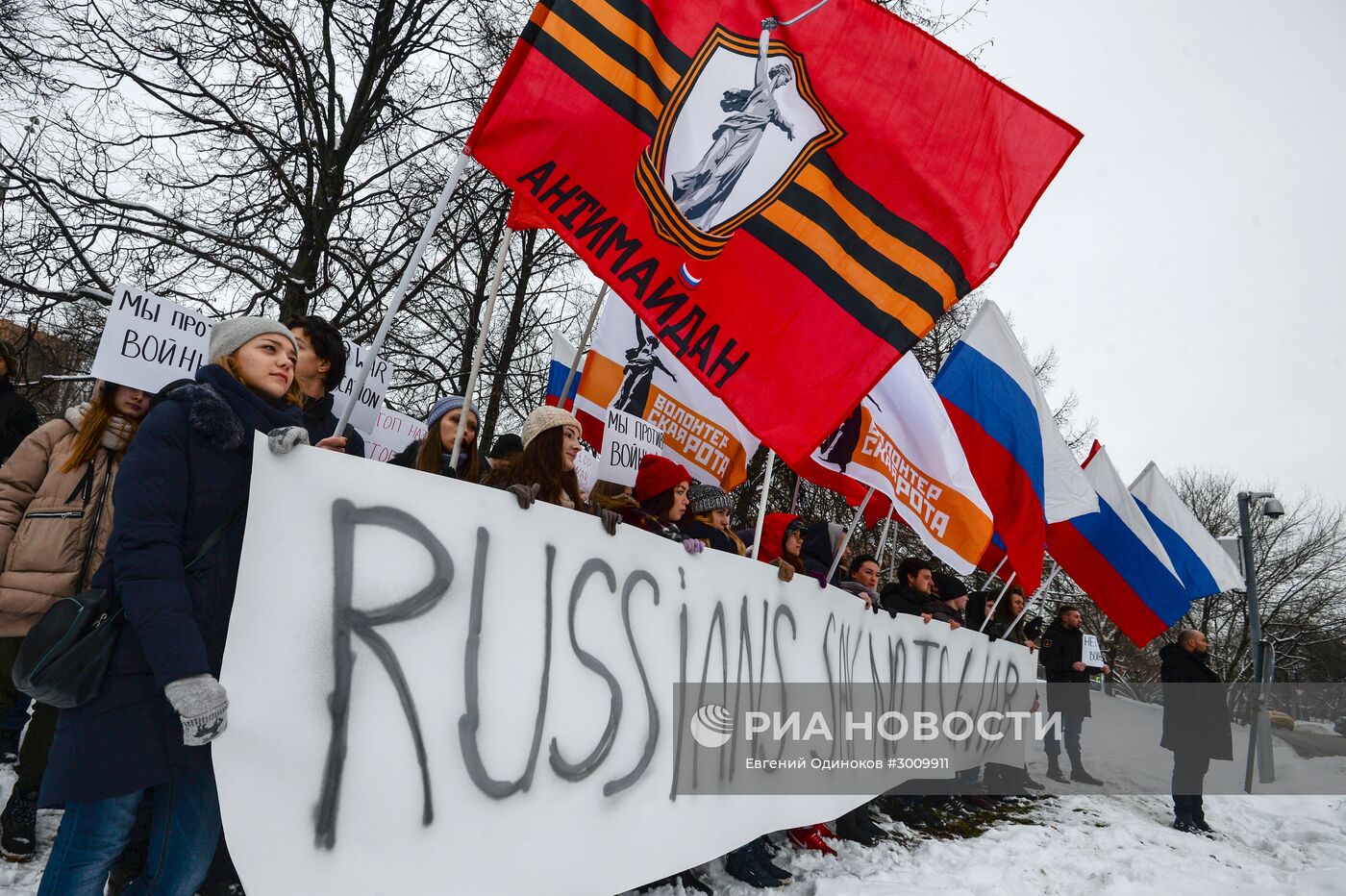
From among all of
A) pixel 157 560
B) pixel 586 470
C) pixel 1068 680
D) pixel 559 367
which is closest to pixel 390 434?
pixel 586 470

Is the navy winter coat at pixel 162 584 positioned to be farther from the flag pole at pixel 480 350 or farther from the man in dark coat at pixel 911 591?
the man in dark coat at pixel 911 591

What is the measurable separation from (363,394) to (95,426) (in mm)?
1953

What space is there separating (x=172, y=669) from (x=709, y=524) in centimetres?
293

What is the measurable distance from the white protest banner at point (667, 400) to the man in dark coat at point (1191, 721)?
5.08 m

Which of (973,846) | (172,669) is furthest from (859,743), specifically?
(172,669)

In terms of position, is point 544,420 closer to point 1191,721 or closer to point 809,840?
point 809,840

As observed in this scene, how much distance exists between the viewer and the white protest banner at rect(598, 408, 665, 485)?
14.1ft

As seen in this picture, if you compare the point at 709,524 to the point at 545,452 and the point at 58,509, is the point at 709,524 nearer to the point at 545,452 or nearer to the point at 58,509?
the point at 545,452

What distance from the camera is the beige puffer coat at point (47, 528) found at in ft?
9.07

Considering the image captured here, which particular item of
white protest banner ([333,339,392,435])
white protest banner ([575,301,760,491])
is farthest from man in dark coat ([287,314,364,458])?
white protest banner ([575,301,760,491])

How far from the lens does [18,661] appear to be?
166 cm

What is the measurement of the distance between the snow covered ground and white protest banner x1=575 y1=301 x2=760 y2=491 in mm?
2367

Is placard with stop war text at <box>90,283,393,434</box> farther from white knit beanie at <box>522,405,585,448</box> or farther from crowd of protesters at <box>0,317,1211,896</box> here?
white knit beanie at <box>522,405,585,448</box>

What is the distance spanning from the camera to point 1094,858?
5344 mm
